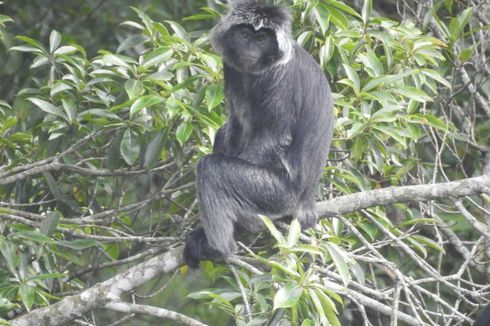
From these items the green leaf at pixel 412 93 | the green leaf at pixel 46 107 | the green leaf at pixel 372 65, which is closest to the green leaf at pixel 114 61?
the green leaf at pixel 46 107

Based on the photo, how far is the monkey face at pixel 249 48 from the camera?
5.23 meters

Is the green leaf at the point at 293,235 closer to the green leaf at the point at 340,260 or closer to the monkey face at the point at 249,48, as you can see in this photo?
the green leaf at the point at 340,260

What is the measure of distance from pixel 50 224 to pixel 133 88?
83cm

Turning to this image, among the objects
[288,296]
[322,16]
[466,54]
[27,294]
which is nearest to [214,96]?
[322,16]

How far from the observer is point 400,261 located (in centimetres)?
655

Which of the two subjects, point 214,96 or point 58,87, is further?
point 58,87

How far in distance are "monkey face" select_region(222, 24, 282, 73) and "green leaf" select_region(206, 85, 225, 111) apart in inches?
12.6

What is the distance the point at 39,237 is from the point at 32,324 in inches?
17.0

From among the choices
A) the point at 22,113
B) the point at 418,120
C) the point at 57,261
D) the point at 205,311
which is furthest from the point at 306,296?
the point at 205,311

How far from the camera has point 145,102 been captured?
473cm

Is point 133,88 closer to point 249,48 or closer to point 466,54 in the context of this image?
point 249,48

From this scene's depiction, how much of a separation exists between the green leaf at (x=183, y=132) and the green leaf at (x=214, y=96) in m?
0.14

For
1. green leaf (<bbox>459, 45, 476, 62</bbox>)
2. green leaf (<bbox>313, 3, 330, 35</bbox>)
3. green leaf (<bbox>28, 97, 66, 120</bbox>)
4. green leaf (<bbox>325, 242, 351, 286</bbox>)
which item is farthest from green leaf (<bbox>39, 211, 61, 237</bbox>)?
green leaf (<bbox>459, 45, 476, 62</bbox>)

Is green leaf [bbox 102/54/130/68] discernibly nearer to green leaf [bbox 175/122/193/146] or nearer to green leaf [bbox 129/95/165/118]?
green leaf [bbox 129/95/165/118]
